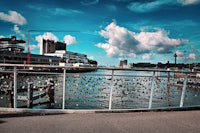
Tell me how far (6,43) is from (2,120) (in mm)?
123130

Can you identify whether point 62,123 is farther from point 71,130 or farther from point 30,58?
point 30,58

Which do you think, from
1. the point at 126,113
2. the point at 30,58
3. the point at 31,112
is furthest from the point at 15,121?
the point at 30,58

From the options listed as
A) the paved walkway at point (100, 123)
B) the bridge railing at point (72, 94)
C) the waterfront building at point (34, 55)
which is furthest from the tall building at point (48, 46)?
the paved walkway at point (100, 123)

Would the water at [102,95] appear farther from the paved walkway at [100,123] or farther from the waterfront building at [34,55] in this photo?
the waterfront building at [34,55]

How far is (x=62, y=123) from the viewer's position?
391 centimetres

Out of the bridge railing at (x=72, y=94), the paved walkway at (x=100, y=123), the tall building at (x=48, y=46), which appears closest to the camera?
the paved walkway at (x=100, y=123)

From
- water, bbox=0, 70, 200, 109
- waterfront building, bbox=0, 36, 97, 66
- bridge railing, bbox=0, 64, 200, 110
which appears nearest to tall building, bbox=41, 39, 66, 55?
waterfront building, bbox=0, 36, 97, 66

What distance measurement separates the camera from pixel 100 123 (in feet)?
13.0

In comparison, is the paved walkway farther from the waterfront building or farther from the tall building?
the tall building

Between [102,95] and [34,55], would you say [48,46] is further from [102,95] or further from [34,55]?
[102,95]

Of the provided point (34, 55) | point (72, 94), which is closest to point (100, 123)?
point (72, 94)

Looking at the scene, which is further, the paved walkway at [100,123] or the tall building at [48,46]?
the tall building at [48,46]

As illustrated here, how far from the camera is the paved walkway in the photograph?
3.51 meters

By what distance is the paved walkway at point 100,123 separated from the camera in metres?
3.51
